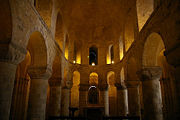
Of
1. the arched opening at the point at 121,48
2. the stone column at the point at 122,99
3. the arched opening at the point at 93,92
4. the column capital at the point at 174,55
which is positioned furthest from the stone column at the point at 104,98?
the column capital at the point at 174,55

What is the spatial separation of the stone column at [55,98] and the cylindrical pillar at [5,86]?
6736 millimetres

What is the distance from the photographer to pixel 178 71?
504 cm

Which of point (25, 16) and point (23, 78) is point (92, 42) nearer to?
point (23, 78)

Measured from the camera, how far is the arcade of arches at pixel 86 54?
523cm

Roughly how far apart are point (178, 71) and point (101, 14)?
12301mm

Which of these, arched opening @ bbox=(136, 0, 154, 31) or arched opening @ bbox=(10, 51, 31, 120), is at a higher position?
arched opening @ bbox=(136, 0, 154, 31)

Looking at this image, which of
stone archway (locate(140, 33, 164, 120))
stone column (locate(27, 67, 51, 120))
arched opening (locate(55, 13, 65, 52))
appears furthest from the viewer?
arched opening (locate(55, 13, 65, 52))

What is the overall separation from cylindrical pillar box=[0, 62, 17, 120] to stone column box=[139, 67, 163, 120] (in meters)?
6.50

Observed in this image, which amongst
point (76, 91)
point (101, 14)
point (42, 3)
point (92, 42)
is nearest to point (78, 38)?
point (92, 42)

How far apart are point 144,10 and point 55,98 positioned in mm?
8808

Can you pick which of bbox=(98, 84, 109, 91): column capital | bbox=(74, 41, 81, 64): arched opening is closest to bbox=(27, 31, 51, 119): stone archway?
bbox=(98, 84, 109, 91): column capital

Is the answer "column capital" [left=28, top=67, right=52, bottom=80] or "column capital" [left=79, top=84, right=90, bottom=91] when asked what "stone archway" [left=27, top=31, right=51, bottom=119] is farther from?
"column capital" [left=79, top=84, right=90, bottom=91]

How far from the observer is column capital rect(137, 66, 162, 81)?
8.23 meters

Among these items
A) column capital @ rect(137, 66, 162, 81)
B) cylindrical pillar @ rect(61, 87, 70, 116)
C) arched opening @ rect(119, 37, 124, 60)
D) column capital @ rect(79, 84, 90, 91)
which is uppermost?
arched opening @ rect(119, 37, 124, 60)
